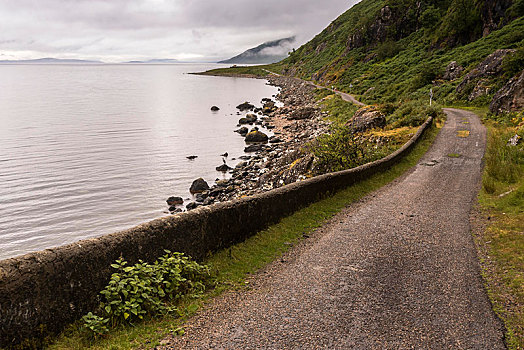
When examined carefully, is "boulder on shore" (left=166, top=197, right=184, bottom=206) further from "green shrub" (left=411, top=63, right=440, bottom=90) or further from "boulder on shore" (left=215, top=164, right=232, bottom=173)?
"green shrub" (left=411, top=63, right=440, bottom=90)

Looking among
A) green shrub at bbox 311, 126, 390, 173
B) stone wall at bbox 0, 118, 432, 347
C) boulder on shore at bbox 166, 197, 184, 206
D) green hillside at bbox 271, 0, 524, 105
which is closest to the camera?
stone wall at bbox 0, 118, 432, 347

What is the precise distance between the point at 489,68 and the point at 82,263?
47846 mm

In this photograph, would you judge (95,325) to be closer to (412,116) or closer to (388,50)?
(412,116)

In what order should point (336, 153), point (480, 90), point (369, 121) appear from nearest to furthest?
point (336, 153) < point (369, 121) < point (480, 90)

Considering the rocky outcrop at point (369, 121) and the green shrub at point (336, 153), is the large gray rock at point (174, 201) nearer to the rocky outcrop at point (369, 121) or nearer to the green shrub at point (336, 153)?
the green shrub at point (336, 153)

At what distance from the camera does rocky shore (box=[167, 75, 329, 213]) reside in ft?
71.0

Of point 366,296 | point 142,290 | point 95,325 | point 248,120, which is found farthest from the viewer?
point 248,120

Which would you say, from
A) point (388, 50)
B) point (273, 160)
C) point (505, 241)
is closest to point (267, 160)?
point (273, 160)

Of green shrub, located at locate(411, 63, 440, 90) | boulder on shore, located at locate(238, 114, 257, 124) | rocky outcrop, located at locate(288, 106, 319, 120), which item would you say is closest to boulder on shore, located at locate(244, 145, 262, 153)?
boulder on shore, located at locate(238, 114, 257, 124)

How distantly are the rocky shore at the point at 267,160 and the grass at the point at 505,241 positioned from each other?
27.1 feet

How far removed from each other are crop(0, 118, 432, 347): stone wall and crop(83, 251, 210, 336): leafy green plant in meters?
0.20

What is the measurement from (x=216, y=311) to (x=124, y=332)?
1.50m

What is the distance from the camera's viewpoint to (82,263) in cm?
523

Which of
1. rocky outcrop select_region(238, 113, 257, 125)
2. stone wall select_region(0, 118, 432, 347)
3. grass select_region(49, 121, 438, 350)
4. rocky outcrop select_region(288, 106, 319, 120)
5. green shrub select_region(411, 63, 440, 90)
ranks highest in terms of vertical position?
green shrub select_region(411, 63, 440, 90)
